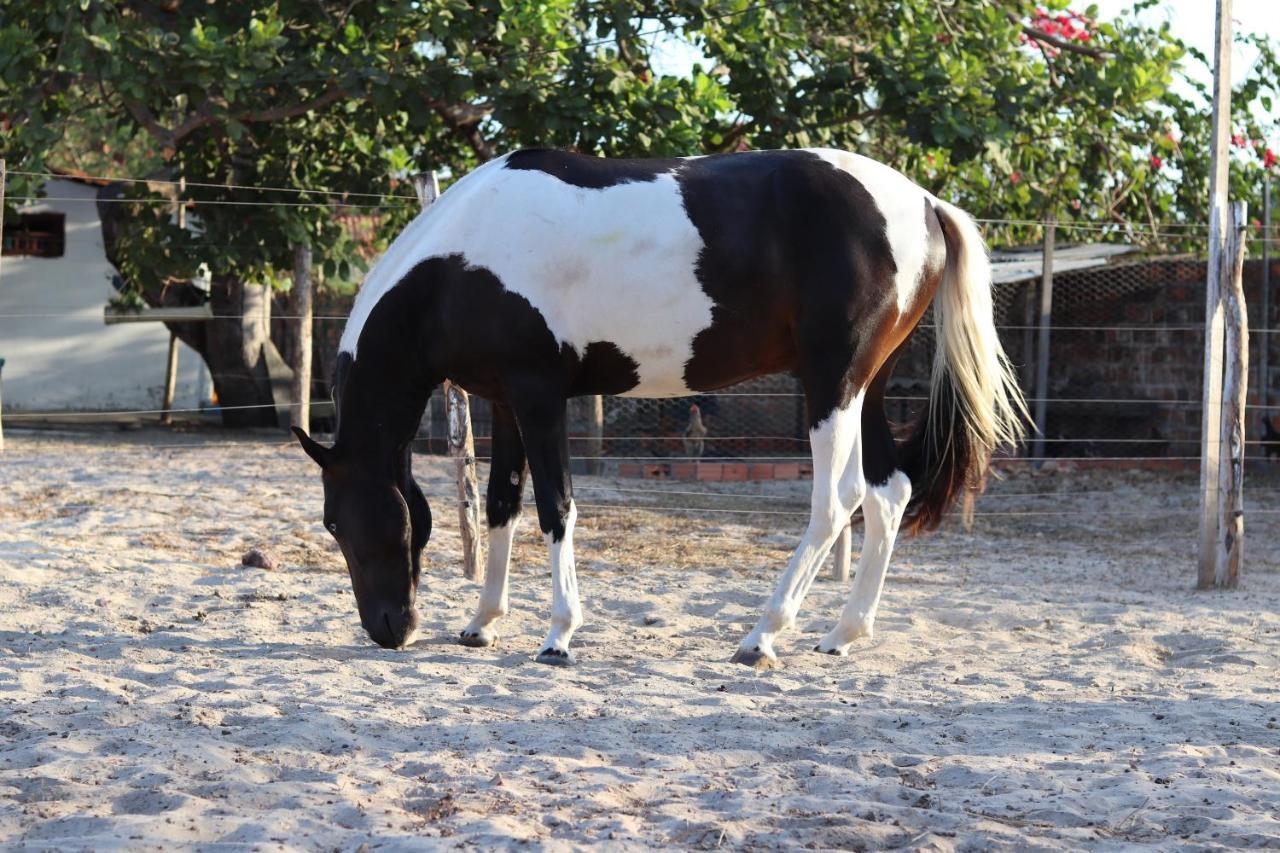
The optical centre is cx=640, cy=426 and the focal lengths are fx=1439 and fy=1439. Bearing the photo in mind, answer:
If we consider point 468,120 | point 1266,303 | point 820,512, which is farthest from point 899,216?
point 1266,303

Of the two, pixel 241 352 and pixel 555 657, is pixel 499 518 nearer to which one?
pixel 555 657

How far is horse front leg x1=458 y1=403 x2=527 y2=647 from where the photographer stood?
497 centimetres

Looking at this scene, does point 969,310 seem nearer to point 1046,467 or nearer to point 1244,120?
point 1046,467

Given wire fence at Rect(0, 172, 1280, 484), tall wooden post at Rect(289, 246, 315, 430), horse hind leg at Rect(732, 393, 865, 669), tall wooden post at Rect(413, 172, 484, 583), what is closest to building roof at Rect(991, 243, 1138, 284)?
wire fence at Rect(0, 172, 1280, 484)

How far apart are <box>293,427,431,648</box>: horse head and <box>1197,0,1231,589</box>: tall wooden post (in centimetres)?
376

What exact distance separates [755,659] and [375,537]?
1.31m

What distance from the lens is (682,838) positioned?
2902 mm

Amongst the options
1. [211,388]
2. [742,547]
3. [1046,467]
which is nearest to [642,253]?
[742,547]

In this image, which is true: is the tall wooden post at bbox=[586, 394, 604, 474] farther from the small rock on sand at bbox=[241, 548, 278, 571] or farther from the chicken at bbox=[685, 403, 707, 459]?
the small rock on sand at bbox=[241, 548, 278, 571]

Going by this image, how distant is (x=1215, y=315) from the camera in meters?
6.57

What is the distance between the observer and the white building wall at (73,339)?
15.9m

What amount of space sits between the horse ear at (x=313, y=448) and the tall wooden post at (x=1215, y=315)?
403cm

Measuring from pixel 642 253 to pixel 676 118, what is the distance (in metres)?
4.04

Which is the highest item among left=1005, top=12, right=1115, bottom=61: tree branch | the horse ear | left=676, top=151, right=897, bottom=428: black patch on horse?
left=1005, top=12, right=1115, bottom=61: tree branch
